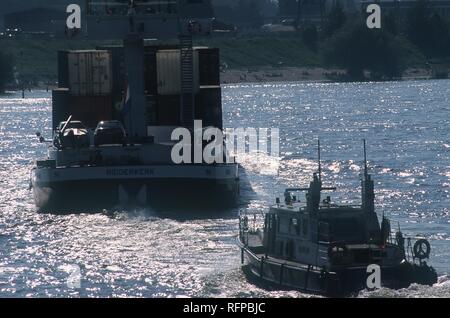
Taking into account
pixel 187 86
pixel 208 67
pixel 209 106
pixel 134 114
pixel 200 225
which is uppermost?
pixel 208 67

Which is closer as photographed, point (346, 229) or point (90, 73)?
point (346, 229)

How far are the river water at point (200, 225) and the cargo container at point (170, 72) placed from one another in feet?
19.6

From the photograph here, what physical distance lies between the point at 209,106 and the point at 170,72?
2.62 m

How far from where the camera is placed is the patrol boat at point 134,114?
62.7 metres

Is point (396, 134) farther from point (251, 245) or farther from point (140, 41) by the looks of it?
point (251, 245)

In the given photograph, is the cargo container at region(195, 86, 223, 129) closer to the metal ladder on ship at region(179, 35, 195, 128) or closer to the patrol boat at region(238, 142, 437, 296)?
the metal ladder on ship at region(179, 35, 195, 128)

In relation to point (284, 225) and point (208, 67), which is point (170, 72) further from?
point (284, 225)

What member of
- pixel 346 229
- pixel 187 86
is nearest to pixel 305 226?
pixel 346 229

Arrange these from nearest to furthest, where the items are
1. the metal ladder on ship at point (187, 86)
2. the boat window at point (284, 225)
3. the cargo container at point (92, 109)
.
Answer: the boat window at point (284, 225), the metal ladder on ship at point (187, 86), the cargo container at point (92, 109)

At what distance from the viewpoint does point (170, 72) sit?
74.6 metres

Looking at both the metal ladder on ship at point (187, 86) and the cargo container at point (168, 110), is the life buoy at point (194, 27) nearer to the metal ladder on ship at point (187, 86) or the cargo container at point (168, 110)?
the metal ladder on ship at point (187, 86)

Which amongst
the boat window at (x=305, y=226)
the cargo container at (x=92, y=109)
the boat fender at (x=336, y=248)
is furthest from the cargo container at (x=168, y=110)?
the boat fender at (x=336, y=248)

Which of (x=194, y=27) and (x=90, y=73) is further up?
(x=194, y=27)
